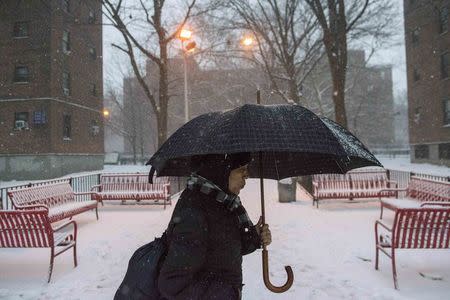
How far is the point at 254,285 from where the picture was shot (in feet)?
17.6

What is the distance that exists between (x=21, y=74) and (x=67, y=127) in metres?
5.03

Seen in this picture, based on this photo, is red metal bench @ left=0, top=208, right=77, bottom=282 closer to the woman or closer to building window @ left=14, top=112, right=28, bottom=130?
the woman

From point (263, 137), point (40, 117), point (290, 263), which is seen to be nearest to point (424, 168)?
point (290, 263)

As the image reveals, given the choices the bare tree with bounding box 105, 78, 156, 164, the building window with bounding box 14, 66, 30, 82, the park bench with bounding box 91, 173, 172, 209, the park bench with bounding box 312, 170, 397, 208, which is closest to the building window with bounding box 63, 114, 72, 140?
the building window with bounding box 14, 66, 30, 82

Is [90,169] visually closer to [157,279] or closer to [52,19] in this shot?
[52,19]

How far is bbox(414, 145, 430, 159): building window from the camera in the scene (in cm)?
3347

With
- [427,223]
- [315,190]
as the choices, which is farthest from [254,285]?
[315,190]

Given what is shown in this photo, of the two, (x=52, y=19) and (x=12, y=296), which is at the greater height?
(x=52, y=19)

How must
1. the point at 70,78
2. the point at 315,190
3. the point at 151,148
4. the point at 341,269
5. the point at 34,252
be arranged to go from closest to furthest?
the point at 341,269, the point at 34,252, the point at 315,190, the point at 70,78, the point at 151,148

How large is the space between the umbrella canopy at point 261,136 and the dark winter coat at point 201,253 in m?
0.41

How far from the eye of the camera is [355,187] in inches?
486

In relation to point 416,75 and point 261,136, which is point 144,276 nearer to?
point 261,136

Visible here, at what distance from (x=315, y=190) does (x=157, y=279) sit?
994 cm

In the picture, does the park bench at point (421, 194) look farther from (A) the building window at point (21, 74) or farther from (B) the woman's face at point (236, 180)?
(A) the building window at point (21, 74)
